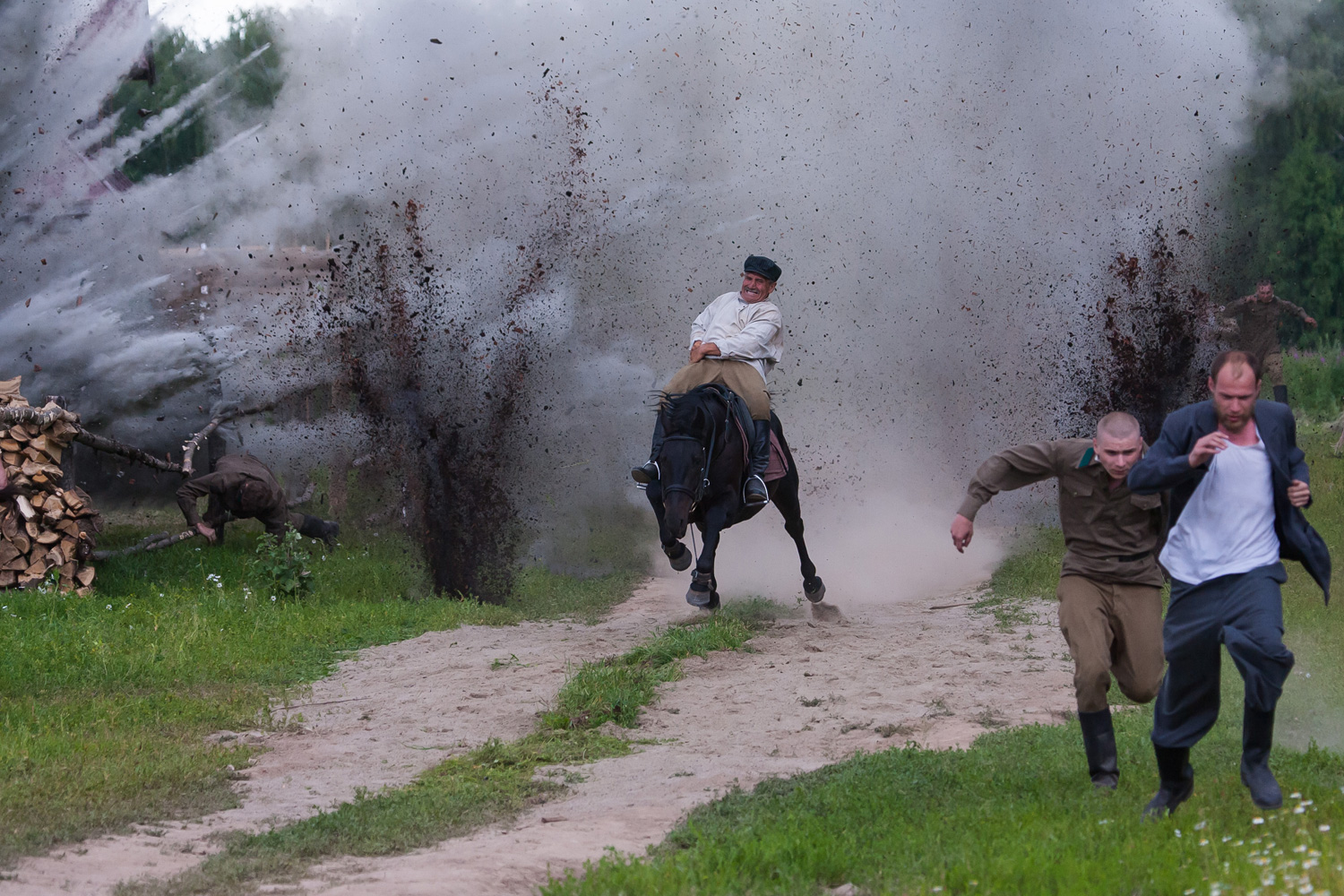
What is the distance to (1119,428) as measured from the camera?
6008 millimetres

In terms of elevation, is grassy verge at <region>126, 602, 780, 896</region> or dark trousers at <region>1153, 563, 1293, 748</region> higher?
dark trousers at <region>1153, 563, 1293, 748</region>

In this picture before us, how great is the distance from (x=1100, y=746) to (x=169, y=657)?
7.14 metres

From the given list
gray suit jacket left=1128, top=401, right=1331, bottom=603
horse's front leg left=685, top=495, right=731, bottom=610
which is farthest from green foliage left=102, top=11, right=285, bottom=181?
gray suit jacket left=1128, top=401, right=1331, bottom=603

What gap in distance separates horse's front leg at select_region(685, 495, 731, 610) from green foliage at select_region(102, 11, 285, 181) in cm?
735

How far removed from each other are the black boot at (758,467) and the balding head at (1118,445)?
5837mm

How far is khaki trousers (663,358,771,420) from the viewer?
12000 millimetres

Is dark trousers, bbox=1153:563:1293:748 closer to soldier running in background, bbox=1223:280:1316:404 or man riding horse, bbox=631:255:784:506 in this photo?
man riding horse, bbox=631:255:784:506

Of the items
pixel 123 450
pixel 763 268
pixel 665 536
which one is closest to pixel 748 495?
pixel 665 536

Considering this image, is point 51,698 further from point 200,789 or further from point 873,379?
point 873,379

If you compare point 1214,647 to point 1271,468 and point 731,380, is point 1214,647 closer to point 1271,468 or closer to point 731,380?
point 1271,468

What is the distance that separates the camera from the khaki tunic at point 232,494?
13945mm

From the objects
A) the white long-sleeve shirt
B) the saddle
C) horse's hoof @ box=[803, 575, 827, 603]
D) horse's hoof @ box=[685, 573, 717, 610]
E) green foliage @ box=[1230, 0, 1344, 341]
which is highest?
green foliage @ box=[1230, 0, 1344, 341]

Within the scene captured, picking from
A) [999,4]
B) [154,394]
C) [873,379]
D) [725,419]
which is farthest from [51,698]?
[999,4]

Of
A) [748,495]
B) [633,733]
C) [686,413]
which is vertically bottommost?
[633,733]
